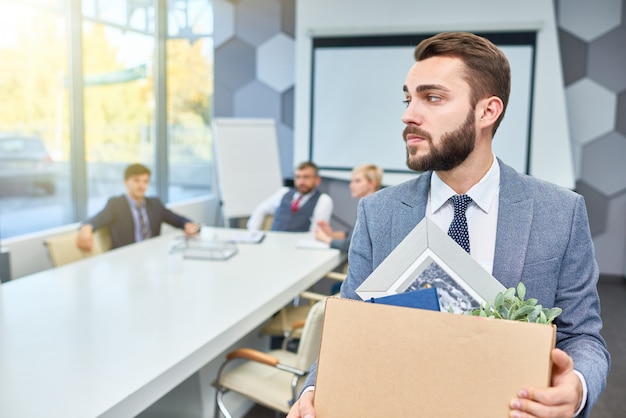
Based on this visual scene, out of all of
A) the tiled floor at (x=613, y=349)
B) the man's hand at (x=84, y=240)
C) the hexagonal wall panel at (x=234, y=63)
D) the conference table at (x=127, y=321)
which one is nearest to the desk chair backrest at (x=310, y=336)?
the conference table at (x=127, y=321)

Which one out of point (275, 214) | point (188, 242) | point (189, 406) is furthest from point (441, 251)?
point (275, 214)

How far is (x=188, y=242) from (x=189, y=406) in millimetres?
1262

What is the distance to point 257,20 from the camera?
6852 millimetres

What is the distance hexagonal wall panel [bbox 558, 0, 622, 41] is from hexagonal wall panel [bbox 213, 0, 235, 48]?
3495 mm

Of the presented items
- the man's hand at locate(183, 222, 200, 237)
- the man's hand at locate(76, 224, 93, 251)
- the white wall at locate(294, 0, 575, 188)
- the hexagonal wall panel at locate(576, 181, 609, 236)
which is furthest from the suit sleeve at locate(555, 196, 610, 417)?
the hexagonal wall panel at locate(576, 181, 609, 236)

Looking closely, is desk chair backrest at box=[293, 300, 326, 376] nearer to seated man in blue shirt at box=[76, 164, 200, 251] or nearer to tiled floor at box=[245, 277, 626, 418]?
tiled floor at box=[245, 277, 626, 418]

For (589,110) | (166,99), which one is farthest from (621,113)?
(166,99)

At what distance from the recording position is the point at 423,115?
103 centimetres

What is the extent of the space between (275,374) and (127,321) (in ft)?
2.18

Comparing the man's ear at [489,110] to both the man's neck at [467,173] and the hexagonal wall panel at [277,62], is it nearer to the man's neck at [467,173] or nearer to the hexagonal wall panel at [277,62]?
the man's neck at [467,173]

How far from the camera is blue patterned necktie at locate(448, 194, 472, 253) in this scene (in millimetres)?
1090

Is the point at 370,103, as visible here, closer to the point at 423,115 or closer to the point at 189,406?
the point at 189,406

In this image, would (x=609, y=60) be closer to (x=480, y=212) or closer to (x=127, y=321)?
(x=127, y=321)

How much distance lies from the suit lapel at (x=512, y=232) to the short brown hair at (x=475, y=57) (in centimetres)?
16
